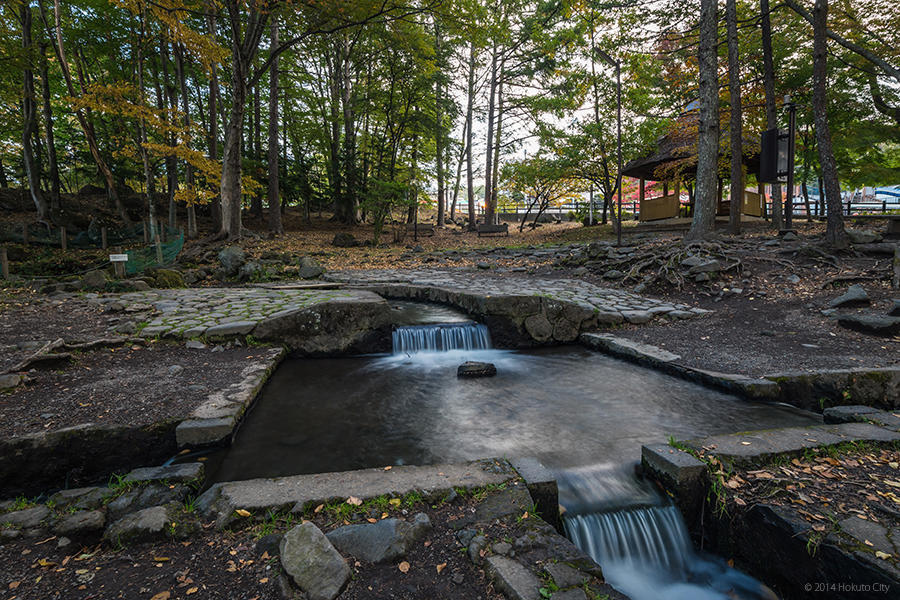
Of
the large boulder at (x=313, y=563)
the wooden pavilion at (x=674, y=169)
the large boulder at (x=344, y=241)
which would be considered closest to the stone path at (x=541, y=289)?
the large boulder at (x=344, y=241)

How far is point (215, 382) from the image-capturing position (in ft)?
Answer: 13.6

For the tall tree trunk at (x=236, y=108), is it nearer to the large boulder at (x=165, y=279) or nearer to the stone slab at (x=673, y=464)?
the large boulder at (x=165, y=279)

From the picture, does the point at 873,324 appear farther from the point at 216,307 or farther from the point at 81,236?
the point at 81,236

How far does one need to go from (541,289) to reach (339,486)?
647 centimetres

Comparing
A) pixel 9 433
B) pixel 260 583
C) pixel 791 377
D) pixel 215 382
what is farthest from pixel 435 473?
pixel 791 377

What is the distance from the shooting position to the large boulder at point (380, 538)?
2021 millimetres

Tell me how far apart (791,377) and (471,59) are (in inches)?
866

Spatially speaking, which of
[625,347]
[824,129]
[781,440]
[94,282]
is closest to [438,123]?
[824,129]

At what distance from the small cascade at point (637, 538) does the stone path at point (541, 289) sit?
442 cm

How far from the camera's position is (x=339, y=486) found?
256 cm

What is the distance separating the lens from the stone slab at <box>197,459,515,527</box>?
2.36 metres

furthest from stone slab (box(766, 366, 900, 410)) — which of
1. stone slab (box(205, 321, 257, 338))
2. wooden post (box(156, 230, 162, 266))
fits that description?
wooden post (box(156, 230, 162, 266))

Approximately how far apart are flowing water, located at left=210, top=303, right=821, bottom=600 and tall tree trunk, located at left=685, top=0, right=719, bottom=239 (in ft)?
22.5

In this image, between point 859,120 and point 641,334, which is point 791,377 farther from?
point 859,120
